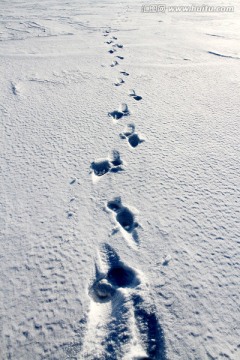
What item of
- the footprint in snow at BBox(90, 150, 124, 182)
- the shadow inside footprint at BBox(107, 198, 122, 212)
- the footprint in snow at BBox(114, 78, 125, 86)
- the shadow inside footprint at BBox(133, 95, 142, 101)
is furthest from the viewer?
the footprint in snow at BBox(114, 78, 125, 86)

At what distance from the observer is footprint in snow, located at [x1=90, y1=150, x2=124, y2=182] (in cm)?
163

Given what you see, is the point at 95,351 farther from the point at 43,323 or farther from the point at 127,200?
the point at 127,200

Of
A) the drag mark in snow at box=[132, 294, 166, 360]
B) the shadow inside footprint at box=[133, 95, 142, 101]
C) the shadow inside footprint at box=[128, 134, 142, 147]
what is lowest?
the drag mark in snow at box=[132, 294, 166, 360]

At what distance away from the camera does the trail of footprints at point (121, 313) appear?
92 cm

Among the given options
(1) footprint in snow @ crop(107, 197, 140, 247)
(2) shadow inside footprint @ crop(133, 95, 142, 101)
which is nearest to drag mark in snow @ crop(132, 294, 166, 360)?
(1) footprint in snow @ crop(107, 197, 140, 247)

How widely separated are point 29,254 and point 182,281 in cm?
66

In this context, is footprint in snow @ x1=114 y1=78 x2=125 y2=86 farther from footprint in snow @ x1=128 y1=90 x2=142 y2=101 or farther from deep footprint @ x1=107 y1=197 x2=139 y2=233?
deep footprint @ x1=107 y1=197 x2=139 y2=233

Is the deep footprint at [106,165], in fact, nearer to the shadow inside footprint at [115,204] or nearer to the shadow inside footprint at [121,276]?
the shadow inside footprint at [115,204]

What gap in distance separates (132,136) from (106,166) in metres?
0.35

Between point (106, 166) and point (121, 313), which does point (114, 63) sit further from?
point (121, 313)

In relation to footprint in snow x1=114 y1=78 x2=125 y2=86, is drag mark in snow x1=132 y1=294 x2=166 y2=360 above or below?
below

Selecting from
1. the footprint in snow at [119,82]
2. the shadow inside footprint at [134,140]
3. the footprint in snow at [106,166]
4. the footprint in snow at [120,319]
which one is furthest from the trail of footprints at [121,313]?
the footprint in snow at [119,82]

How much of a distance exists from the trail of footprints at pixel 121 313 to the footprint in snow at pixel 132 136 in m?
0.62

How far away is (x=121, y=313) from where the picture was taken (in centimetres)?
101
